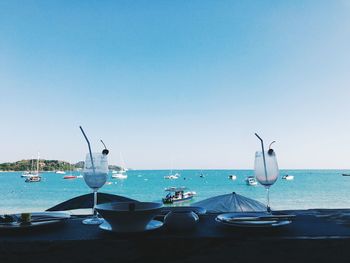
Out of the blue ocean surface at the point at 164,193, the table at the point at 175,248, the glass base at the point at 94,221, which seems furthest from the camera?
the blue ocean surface at the point at 164,193

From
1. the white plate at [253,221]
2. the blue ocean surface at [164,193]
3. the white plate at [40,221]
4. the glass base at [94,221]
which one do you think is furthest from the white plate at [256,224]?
the blue ocean surface at [164,193]

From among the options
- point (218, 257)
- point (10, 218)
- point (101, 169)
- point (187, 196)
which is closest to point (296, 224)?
point (218, 257)

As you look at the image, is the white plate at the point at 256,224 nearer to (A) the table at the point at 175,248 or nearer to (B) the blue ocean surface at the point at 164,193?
(A) the table at the point at 175,248

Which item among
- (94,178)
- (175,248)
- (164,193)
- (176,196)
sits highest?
(94,178)

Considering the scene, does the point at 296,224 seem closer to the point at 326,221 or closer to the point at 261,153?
the point at 326,221

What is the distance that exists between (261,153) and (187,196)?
3275cm

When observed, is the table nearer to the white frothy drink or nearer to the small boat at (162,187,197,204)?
the white frothy drink

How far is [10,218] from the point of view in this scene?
1298 millimetres

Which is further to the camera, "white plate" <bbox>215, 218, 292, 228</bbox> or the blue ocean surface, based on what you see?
the blue ocean surface

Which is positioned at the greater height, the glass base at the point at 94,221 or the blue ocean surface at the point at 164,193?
the glass base at the point at 94,221

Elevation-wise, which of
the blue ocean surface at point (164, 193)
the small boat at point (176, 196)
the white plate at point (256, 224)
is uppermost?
the white plate at point (256, 224)

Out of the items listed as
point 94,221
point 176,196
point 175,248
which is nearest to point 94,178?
point 94,221

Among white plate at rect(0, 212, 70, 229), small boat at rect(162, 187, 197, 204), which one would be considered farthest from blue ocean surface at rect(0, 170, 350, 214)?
white plate at rect(0, 212, 70, 229)

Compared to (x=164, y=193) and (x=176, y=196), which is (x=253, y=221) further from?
(x=164, y=193)
